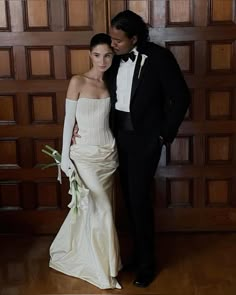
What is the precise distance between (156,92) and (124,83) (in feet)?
0.55

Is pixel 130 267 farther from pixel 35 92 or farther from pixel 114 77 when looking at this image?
pixel 35 92

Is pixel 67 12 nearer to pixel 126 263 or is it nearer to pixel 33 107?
pixel 33 107

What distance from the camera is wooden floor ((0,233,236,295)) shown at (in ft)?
8.61

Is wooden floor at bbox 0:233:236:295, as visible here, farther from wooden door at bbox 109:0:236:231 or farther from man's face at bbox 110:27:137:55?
man's face at bbox 110:27:137:55

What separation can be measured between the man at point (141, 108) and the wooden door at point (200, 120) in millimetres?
571

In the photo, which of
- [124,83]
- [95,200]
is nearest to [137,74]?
[124,83]

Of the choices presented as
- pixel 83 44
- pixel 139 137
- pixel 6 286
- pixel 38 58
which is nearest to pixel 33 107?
pixel 38 58

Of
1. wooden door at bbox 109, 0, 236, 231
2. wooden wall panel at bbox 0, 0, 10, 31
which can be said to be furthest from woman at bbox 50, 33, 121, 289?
wooden wall panel at bbox 0, 0, 10, 31

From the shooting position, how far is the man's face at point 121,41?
94.1 inches

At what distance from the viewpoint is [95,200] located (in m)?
2.60

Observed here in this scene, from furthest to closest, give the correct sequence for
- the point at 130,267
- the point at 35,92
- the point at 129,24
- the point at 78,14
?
the point at 35,92, the point at 78,14, the point at 130,267, the point at 129,24

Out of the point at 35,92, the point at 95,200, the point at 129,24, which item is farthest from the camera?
the point at 35,92

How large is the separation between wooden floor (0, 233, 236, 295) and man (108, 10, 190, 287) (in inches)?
6.6

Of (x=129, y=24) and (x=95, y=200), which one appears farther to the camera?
(x=95, y=200)
